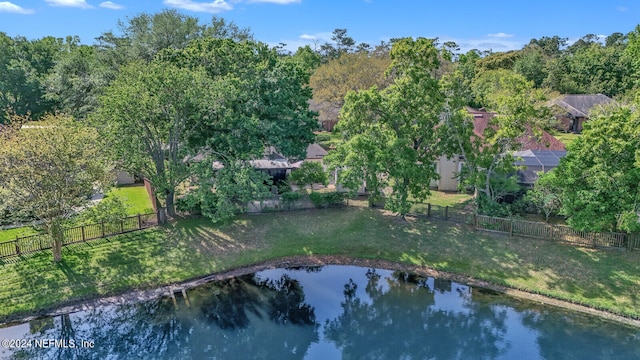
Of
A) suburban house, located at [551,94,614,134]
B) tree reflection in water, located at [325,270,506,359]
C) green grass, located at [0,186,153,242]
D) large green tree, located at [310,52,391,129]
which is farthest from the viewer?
suburban house, located at [551,94,614,134]

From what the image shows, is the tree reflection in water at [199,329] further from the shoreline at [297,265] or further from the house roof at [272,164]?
the house roof at [272,164]

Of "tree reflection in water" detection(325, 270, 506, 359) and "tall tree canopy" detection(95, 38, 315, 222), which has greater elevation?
"tall tree canopy" detection(95, 38, 315, 222)

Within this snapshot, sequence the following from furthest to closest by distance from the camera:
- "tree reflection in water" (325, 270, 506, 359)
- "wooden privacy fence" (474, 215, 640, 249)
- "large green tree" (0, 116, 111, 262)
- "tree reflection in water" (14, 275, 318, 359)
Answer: "wooden privacy fence" (474, 215, 640, 249), "large green tree" (0, 116, 111, 262), "tree reflection in water" (325, 270, 506, 359), "tree reflection in water" (14, 275, 318, 359)

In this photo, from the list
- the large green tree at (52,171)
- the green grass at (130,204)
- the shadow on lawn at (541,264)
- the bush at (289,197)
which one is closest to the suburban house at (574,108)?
the shadow on lawn at (541,264)

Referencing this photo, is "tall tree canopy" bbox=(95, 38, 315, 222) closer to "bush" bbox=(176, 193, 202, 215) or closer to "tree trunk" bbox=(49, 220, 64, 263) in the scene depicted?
"bush" bbox=(176, 193, 202, 215)

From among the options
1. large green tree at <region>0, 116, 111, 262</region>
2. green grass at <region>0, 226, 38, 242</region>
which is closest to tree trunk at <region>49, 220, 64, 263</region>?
large green tree at <region>0, 116, 111, 262</region>

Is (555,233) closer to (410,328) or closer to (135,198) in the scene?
(410,328)

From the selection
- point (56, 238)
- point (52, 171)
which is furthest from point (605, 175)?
point (56, 238)

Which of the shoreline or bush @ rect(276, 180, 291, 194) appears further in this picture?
bush @ rect(276, 180, 291, 194)

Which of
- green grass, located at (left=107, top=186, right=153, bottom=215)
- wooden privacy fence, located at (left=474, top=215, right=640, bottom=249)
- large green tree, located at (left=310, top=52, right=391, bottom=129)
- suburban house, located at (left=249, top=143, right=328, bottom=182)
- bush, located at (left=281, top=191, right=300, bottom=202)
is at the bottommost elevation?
wooden privacy fence, located at (left=474, top=215, right=640, bottom=249)
